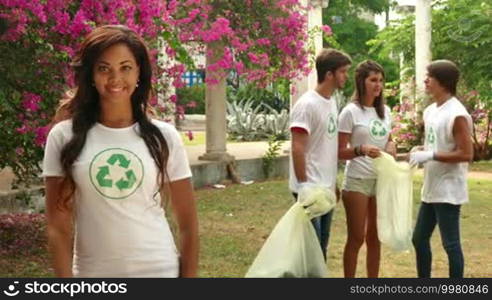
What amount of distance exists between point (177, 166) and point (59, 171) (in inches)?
14.2

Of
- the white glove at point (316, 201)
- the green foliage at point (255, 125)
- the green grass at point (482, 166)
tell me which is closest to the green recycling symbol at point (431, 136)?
the white glove at point (316, 201)

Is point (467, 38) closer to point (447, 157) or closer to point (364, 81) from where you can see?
point (364, 81)

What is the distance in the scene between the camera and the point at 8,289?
11.4 feet

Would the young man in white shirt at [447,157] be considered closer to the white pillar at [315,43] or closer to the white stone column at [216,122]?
the white stone column at [216,122]

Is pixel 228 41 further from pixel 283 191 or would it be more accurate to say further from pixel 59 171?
pixel 59 171

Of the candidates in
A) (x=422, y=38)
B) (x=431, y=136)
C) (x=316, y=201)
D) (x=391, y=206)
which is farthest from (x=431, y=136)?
(x=422, y=38)

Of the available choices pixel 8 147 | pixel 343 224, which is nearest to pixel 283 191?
pixel 343 224

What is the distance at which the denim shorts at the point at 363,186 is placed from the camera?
5352mm

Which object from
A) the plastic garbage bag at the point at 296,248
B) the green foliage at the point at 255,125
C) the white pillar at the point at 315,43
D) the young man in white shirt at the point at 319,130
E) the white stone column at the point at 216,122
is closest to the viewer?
the plastic garbage bag at the point at 296,248

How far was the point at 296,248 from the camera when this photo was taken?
405 centimetres

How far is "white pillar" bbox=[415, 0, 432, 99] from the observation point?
17.6m

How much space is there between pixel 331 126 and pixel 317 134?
0.11 metres

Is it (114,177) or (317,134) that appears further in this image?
(317,134)

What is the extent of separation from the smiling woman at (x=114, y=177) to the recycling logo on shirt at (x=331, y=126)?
2.39m
